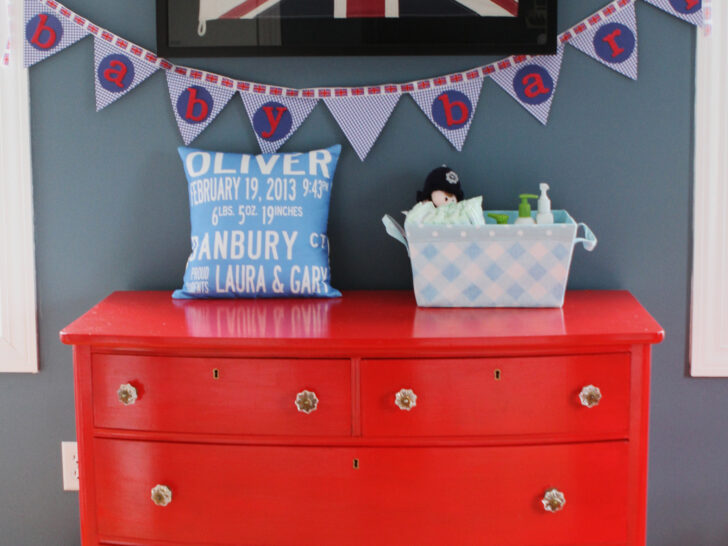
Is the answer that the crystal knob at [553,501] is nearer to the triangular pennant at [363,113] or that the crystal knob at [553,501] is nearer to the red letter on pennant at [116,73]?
the triangular pennant at [363,113]

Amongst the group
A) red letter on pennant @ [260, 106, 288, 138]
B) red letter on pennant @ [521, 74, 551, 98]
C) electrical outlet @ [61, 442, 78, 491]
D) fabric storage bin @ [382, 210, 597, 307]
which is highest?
red letter on pennant @ [521, 74, 551, 98]

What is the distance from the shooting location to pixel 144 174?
1.82m

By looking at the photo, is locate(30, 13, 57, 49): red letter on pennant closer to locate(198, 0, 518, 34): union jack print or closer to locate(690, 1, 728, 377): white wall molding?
locate(198, 0, 518, 34): union jack print

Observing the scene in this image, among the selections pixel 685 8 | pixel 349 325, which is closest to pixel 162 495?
pixel 349 325

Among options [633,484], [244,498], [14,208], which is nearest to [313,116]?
[14,208]

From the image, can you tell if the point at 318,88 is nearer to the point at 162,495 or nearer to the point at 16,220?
the point at 16,220

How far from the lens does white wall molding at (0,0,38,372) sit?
1.79m

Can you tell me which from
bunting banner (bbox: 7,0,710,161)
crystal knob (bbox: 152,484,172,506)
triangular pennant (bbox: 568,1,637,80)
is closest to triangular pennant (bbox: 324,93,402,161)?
bunting banner (bbox: 7,0,710,161)

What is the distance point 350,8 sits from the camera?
5.61ft

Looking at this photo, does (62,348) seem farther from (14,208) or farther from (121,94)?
(121,94)

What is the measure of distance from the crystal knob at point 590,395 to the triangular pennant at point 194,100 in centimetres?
104

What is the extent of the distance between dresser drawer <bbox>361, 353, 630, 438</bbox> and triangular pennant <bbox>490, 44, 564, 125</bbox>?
67 cm

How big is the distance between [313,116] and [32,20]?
2.30 ft

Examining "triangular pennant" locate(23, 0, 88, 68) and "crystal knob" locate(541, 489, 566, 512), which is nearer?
"crystal knob" locate(541, 489, 566, 512)
